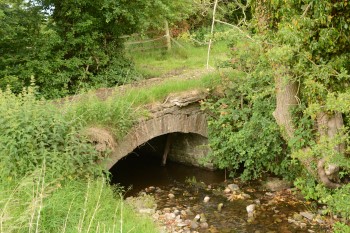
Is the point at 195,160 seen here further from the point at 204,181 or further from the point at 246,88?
the point at 246,88

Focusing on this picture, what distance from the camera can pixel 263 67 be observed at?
8.54 metres

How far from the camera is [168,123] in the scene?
9.52 meters

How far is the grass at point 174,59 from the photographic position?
14836 millimetres

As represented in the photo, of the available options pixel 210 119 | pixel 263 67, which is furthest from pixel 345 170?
pixel 210 119

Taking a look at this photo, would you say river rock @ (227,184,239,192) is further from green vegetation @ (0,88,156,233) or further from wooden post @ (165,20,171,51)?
wooden post @ (165,20,171,51)

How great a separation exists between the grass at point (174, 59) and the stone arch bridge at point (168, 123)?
4.33 m

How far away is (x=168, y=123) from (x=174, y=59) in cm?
836

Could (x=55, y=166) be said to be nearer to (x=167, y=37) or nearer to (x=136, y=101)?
(x=136, y=101)

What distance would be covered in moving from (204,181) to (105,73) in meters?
4.74

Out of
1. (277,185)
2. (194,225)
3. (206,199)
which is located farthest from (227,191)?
(194,225)

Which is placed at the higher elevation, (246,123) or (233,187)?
(246,123)

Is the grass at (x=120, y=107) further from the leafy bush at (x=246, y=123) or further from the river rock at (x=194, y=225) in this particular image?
the river rock at (x=194, y=225)

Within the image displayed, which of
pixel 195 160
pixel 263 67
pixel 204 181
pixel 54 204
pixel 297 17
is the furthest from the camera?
pixel 195 160

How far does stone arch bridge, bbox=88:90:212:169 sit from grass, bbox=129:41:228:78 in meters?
4.33
